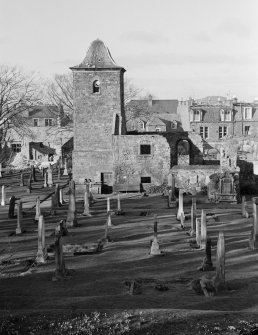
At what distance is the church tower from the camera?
36.6 meters

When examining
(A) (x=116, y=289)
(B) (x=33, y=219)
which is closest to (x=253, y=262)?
(A) (x=116, y=289)

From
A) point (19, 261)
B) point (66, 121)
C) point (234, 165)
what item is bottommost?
point (19, 261)

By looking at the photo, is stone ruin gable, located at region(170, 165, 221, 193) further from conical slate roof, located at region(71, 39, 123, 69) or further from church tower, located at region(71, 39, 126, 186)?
conical slate roof, located at region(71, 39, 123, 69)

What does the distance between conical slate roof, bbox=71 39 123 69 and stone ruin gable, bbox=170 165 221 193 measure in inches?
362

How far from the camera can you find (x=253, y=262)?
14.7 metres

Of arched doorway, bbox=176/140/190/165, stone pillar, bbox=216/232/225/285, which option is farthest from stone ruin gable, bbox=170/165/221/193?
stone pillar, bbox=216/232/225/285

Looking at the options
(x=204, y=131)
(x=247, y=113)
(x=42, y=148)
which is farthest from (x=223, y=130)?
(x=42, y=148)

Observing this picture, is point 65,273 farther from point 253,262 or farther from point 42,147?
point 42,147

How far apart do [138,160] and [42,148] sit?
28.9 meters

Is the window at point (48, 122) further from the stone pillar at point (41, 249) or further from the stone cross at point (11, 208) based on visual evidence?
the stone pillar at point (41, 249)

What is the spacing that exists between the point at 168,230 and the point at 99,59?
66.4 ft

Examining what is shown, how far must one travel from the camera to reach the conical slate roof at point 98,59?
36562 millimetres

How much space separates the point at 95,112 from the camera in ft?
121

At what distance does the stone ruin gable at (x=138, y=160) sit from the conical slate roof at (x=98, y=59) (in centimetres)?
561
